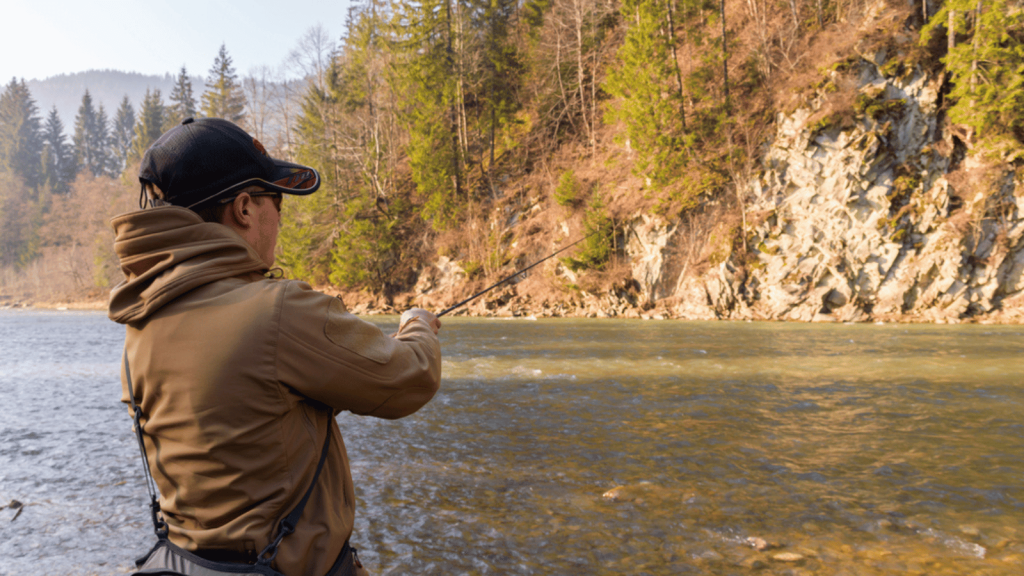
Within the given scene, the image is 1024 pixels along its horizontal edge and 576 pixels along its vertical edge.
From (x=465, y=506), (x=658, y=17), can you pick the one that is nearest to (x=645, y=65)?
(x=658, y=17)

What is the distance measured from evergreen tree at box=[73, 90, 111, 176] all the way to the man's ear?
94513 millimetres

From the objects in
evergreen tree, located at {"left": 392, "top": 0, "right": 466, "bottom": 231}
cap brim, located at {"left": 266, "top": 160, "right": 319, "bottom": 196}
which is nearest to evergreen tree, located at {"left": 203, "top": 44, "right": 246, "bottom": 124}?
evergreen tree, located at {"left": 392, "top": 0, "right": 466, "bottom": 231}

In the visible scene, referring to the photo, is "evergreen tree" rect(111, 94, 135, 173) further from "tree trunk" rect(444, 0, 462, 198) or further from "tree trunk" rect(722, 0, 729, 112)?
"tree trunk" rect(722, 0, 729, 112)

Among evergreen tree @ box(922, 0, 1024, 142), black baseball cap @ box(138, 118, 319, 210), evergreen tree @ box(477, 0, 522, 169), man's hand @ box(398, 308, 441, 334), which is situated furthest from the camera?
evergreen tree @ box(477, 0, 522, 169)

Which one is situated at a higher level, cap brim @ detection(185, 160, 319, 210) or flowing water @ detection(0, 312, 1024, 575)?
cap brim @ detection(185, 160, 319, 210)

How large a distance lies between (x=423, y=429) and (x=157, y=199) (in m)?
5.82

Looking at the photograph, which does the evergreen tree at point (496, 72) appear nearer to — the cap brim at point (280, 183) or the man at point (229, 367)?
the cap brim at point (280, 183)

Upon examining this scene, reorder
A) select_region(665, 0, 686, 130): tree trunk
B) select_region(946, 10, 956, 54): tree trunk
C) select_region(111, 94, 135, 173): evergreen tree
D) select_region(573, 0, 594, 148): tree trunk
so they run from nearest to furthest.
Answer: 1. select_region(946, 10, 956, 54): tree trunk
2. select_region(665, 0, 686, 130): tree trunk
3. select_region(573, 0, 594, 148): tree trunk
4. select_region(111, 94, 135, 173): evergreen tree

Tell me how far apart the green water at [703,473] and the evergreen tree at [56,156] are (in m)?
88.9

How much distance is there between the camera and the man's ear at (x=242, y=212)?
1.49 meters

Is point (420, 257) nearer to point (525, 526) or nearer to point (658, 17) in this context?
point (658, 17)

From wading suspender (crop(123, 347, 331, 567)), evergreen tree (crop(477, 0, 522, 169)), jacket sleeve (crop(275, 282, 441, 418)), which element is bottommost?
wading suspender (crop(123, 347, 331, 567))

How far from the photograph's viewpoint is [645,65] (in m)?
27.1

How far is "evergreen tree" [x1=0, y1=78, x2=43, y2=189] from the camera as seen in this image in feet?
246
